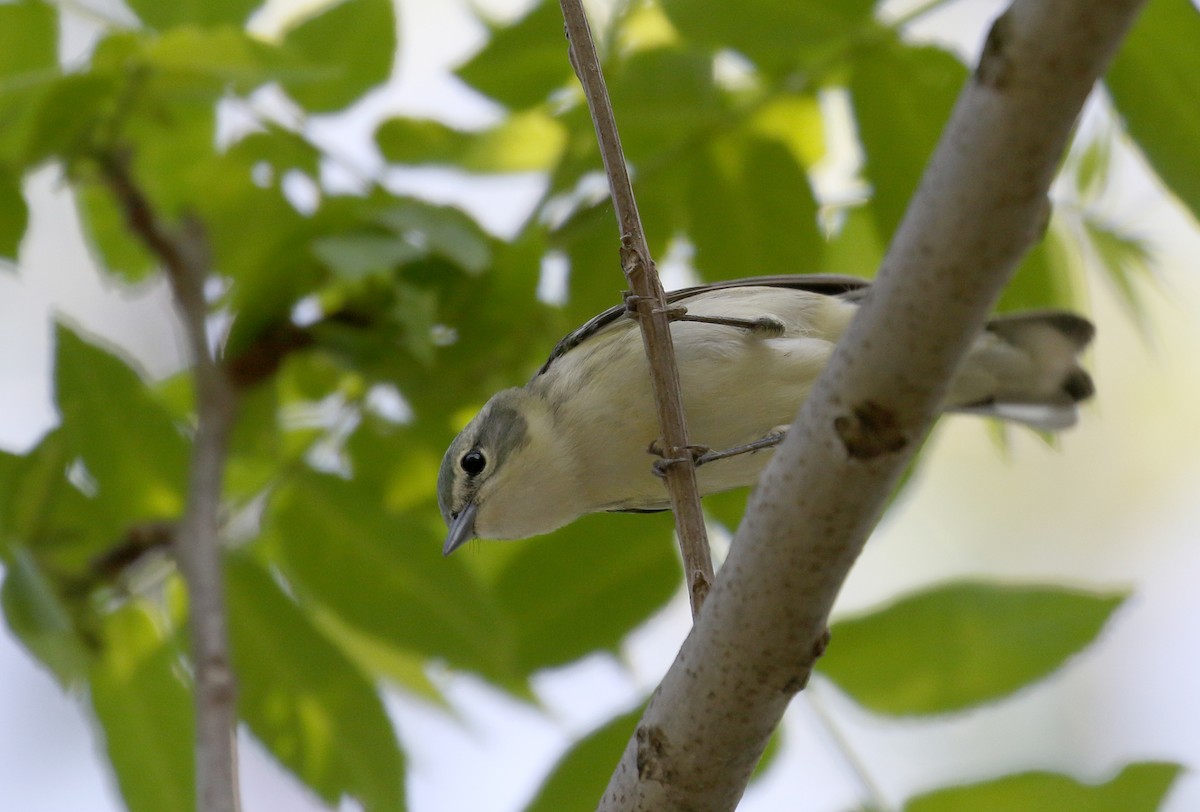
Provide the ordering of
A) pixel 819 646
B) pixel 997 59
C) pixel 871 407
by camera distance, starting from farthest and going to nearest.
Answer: pixel 819 646
pixel 871 407
pixel 997 59

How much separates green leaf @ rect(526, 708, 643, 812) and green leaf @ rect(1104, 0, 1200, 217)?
1392 mm

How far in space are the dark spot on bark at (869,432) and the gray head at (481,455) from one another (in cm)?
167

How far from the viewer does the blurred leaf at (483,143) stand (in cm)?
298

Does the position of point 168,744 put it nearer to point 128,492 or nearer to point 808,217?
point 128,492

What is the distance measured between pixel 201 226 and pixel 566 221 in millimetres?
913

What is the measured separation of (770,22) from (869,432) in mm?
1452

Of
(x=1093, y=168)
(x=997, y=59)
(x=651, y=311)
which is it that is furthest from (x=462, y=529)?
(x=997, y=59)

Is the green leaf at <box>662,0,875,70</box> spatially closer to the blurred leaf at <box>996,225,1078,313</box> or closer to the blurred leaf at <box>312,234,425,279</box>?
the blurred leaf at <box>996,225,1078,313</box>

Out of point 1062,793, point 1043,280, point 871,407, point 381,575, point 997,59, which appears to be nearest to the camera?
point 997,59

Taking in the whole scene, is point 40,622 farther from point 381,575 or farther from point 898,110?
point 898,110

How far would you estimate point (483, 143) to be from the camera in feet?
10.0

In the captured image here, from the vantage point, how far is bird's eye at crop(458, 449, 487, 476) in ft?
9.37

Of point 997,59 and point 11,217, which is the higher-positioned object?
point 11,217

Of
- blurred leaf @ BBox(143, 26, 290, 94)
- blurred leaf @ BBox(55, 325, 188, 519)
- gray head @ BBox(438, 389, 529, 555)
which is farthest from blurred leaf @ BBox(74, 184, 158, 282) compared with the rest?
gray head @ BBox(438, 389, 529, 555)
